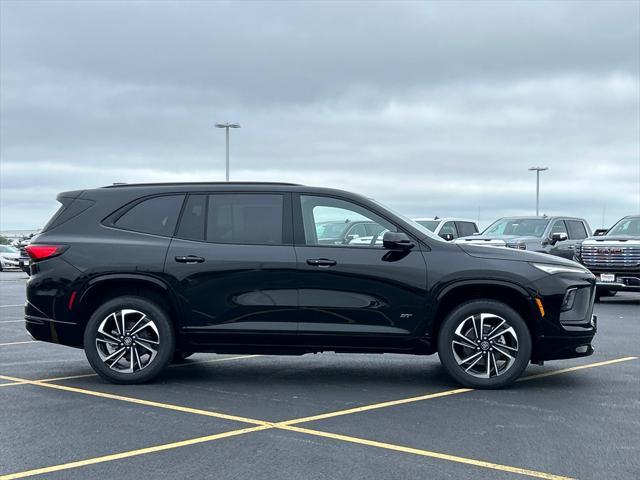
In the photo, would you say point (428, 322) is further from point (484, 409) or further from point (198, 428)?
point (198, 428)

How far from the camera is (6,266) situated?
41969 mm

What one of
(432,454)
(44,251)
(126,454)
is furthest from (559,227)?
(126,454)

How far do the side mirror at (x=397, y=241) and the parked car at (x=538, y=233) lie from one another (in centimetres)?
1201

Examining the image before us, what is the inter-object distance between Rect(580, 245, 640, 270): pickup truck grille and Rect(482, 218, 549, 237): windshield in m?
2.71

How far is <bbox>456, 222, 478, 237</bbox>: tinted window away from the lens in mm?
22641

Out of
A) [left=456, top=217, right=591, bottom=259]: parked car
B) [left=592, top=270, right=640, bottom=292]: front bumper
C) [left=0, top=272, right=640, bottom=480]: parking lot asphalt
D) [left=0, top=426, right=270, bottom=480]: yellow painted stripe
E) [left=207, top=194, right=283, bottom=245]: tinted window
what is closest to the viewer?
[left=0, top=426, right=270, bottom=480]: yellow painted stripe

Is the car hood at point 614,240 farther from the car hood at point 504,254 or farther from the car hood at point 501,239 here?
the car hood at point 504,254

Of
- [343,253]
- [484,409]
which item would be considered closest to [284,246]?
[343,253]

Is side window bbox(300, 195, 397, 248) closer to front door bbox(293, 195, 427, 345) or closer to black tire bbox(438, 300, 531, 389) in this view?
front door bbox(293, 195, 427, 345)

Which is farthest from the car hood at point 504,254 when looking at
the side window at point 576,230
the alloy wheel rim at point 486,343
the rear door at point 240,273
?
the side window at point 576,230

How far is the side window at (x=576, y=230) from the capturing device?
67.4 feet

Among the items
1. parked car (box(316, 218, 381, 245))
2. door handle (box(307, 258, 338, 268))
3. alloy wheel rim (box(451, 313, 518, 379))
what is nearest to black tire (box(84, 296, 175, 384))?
door handle (box(307, 258, 338, 268))

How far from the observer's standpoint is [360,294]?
7.08 metres

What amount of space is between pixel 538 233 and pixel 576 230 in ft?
5.80
